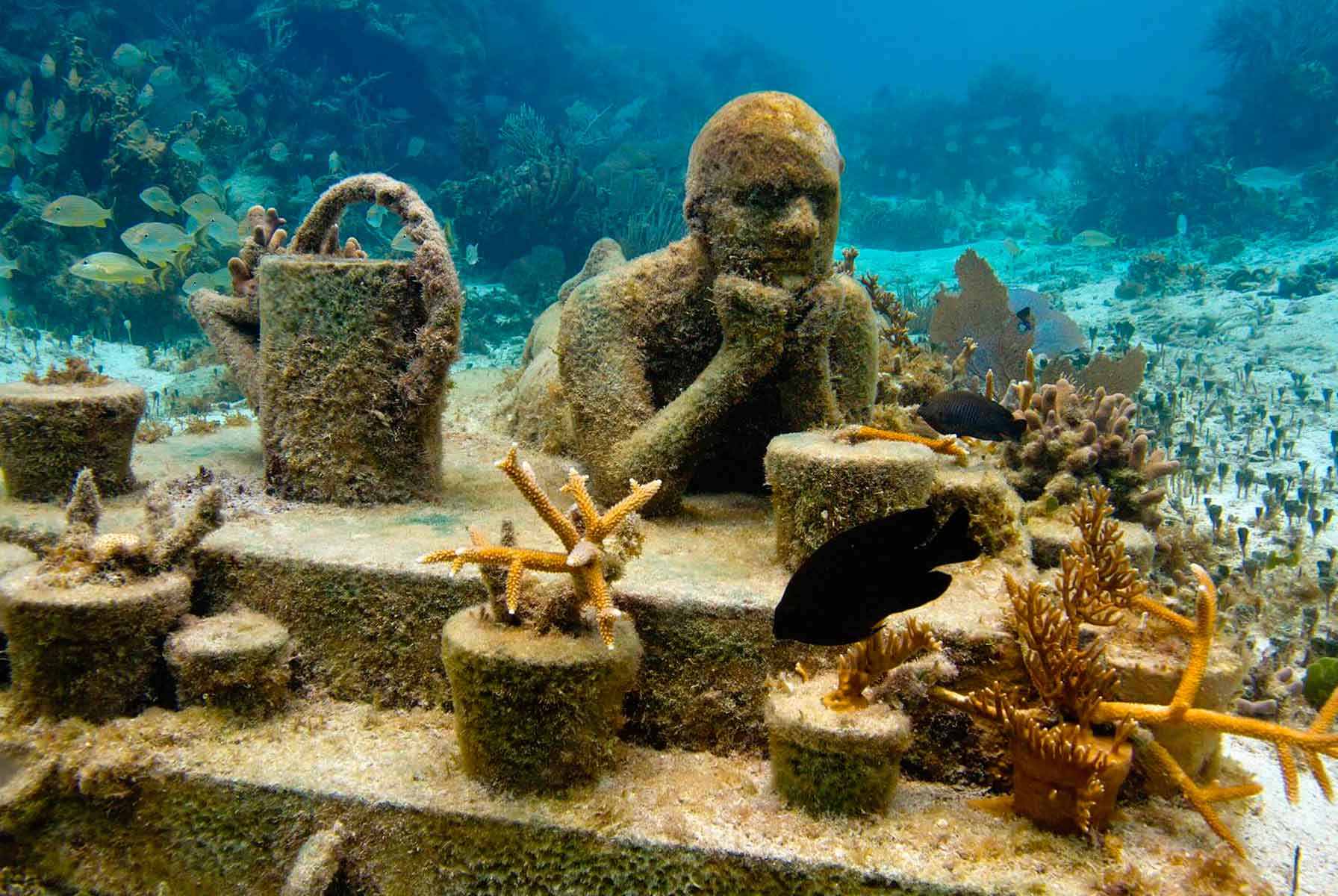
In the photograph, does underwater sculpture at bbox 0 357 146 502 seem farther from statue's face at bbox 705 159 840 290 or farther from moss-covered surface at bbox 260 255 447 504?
statue's face at bbox 705 159 840 290

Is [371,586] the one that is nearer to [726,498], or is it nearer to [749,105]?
[726,498]

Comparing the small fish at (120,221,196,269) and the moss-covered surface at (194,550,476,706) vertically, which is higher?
the small fish at (120,221,196,269)

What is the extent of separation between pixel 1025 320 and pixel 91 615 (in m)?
7.27

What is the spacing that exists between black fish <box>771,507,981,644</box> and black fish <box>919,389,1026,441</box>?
2.13m

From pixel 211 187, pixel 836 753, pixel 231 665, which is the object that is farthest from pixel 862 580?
pixel 211 187

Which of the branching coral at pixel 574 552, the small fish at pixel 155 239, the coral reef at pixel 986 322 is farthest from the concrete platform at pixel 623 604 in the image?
the small fish at pixel 155 239

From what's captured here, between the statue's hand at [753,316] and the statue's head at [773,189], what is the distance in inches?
3.2

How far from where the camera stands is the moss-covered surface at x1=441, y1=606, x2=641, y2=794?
210cm

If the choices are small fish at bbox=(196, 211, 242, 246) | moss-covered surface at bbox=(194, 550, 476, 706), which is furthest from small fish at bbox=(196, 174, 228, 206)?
moss-covered surface at bbox=(194, 550, 476, 706)

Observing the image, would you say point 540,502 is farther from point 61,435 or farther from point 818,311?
point 61,435

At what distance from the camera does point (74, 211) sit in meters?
8.19

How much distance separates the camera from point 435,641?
107 inches

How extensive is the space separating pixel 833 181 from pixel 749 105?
1.54 feet

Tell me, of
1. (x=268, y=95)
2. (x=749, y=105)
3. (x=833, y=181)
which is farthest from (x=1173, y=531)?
(x=268, y=95)
